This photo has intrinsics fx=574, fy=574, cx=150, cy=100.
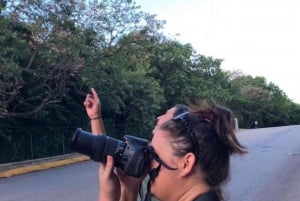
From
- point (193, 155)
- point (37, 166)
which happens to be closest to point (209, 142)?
point (193, 155)

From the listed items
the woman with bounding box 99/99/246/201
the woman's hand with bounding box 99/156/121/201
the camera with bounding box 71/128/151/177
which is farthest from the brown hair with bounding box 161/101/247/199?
the woman's hand with bounding box 99/156/121/201

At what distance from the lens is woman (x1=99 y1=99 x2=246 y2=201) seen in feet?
6.96

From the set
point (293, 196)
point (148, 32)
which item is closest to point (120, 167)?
point (293, 196)

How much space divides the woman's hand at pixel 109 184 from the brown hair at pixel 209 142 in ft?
1.19

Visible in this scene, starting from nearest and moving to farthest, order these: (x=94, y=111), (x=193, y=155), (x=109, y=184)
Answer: (x=193, y=155) → (x=109, y=184) → (x=94, y=111)

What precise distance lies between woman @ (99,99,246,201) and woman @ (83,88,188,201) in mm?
121

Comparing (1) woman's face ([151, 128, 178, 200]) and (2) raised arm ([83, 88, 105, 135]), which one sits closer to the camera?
(1) woman's face ([151, 128, 178, 200])

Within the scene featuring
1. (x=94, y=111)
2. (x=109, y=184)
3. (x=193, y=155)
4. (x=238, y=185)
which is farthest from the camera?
(x=238, y=185)

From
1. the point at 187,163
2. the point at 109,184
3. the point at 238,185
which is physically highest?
the point at 187,163

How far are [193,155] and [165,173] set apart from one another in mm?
135

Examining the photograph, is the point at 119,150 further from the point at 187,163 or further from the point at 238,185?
the point at 238,185

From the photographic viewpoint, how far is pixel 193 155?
6.95 feet

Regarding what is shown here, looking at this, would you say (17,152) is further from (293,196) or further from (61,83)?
(293,196)

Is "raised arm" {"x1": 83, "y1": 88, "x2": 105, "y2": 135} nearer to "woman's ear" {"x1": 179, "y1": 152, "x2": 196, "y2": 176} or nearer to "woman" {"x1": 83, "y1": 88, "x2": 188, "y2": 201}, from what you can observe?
"woman" {"x1": 83, "y1": 88, "x2": 188, "y2": 201}
